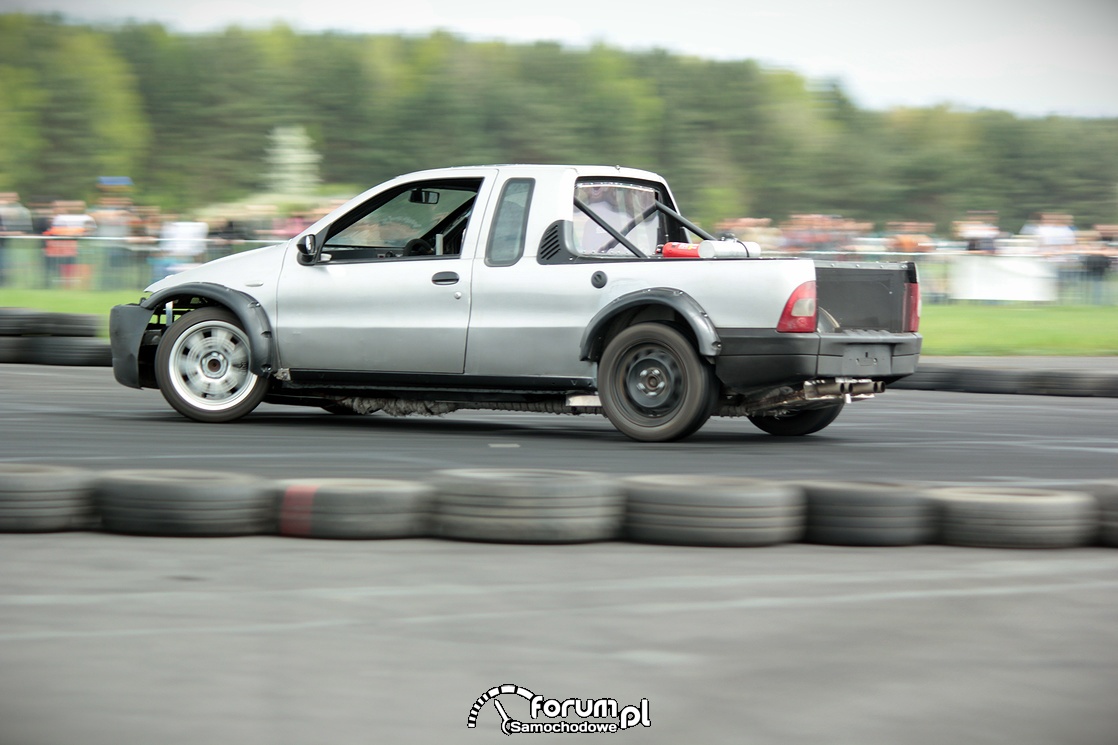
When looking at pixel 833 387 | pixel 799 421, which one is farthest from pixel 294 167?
pixel 833 387

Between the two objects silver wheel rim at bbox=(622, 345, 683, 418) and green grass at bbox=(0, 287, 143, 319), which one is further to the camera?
green grass at bbox=(0, 287, 143, 319)

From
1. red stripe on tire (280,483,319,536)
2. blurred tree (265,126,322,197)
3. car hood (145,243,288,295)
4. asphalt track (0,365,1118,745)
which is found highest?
blurred tree (265,126,322,197)

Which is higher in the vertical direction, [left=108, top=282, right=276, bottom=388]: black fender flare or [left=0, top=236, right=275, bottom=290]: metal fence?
[left=0, top=236, right=275, bottom=290]: metal fence

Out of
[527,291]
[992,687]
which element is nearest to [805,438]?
[527,291]

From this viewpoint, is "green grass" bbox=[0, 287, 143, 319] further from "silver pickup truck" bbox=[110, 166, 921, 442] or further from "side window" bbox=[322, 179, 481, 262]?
"side window" bbox=[322, 179, 481, 262]

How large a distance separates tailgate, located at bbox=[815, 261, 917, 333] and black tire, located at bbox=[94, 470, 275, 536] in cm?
375

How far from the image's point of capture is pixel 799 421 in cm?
918

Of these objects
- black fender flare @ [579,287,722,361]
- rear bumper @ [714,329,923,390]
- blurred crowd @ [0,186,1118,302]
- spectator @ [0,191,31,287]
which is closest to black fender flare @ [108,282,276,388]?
black fender flare @ [579,287,722,361]

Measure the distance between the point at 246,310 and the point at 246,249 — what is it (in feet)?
37.4

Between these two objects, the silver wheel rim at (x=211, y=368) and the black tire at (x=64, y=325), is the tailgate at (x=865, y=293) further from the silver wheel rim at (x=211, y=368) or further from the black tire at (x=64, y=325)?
the black tire at (x=64, y=325)

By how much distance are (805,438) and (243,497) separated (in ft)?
15.3

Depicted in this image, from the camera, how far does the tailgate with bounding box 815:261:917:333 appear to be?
790 centimetres

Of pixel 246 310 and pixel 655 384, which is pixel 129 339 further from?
pixel 655 384

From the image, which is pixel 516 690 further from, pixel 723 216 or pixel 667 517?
pixel 723 216
